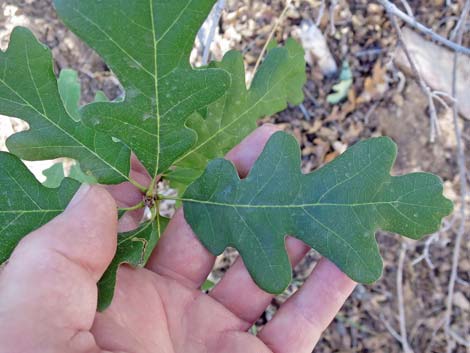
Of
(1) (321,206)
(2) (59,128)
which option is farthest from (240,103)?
(2) (59,128)

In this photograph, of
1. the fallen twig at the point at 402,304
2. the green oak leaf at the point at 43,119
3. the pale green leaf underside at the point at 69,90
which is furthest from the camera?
the fallen twig at the point at 402,304

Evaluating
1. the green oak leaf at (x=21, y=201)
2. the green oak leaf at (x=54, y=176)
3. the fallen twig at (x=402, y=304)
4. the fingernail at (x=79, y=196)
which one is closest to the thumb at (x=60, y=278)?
the fingernail at (x=79, y=196)

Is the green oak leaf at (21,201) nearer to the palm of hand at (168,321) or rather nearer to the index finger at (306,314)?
the palm of hand at (168,321)

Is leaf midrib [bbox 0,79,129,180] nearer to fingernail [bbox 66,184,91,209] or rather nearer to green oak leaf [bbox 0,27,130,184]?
green oak leaf [bbox 0,27,130,184]

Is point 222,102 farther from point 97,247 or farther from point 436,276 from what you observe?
point 436,276

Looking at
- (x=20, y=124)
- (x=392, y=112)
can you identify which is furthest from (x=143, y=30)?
(x=392, y=112)
